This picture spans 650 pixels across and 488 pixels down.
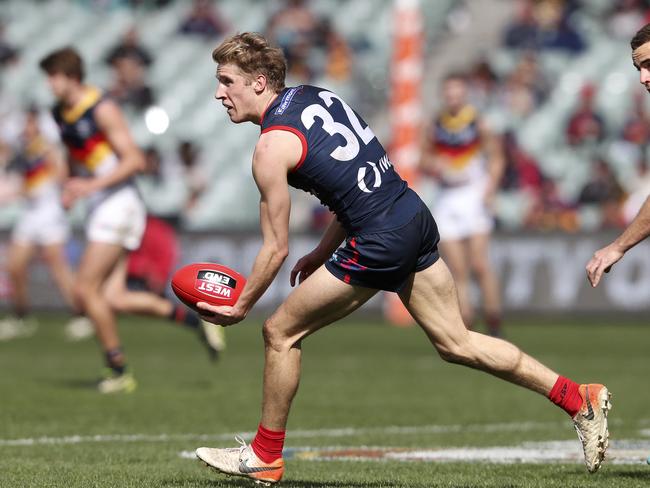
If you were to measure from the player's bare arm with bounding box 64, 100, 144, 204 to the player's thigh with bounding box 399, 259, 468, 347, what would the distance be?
471 centimetres

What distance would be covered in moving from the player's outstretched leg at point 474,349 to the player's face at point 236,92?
1085mm

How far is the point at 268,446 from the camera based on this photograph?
598cm

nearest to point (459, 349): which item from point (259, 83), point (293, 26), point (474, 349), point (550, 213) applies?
point (474, 349)

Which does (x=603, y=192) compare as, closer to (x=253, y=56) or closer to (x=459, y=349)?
(x=459, y=349)

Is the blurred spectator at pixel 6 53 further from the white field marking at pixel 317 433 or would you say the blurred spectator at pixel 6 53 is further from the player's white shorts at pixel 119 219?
the white field marking at pixel 317 433

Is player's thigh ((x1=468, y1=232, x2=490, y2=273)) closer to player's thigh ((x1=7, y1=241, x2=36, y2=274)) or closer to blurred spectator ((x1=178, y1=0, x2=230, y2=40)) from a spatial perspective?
player's thigh ((x1=7, y1=241, x2=36, y2=274))

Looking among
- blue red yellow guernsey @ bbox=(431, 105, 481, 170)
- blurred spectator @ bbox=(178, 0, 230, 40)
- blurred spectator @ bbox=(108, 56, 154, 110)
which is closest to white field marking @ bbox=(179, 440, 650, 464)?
blue red yellow guernsey @ bbox=(431, 105, 481, 170)

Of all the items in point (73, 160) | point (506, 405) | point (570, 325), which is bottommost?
point (570, 325)

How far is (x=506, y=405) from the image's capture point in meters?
9.81

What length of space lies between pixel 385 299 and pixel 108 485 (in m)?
12.5

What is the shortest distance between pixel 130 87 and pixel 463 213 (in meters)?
10.1

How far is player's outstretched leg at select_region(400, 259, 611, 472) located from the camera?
6.09m

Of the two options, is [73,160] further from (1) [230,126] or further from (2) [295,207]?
(1) [230,126]

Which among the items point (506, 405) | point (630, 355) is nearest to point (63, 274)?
point (630, 355)
